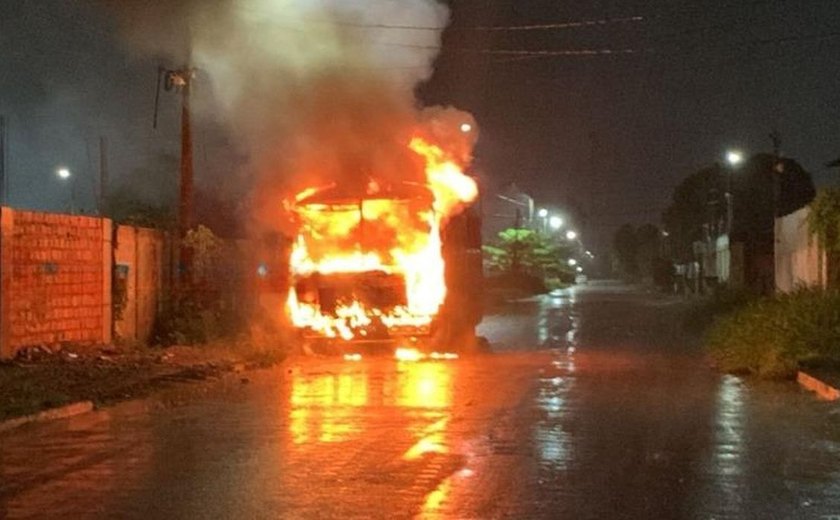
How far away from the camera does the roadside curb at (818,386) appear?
15992 millimetres

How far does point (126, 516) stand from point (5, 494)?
143 centimetres

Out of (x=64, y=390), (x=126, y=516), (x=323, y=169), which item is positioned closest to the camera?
Answer: (x=126, y=516)

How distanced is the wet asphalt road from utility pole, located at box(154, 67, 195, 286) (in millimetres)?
6304

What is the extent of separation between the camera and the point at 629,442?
39.0 ft

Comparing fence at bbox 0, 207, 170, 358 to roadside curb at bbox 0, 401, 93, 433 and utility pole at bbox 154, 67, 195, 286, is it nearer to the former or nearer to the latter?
utility pole at bbox 154, 67, 195, 286

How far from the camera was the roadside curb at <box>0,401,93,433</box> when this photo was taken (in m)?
13.2

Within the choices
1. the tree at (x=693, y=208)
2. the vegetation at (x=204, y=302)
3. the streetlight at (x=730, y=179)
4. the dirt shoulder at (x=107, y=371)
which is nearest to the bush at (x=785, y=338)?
the dirt shoulder at (x=107, y=371)

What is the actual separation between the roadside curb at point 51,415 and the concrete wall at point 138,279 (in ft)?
23.3

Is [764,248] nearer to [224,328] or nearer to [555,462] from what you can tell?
[224,328]

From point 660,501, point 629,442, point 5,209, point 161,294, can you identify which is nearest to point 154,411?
point 5,209

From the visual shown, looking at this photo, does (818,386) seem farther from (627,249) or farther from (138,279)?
(627,249)

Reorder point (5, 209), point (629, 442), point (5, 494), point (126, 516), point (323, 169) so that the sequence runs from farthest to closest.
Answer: point (323, 169), point (5, 209), point (629, 442), point (5, 494), point (126, 516)

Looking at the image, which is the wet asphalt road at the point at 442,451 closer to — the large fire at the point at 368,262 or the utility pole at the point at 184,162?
the large fire at the point at 368,262

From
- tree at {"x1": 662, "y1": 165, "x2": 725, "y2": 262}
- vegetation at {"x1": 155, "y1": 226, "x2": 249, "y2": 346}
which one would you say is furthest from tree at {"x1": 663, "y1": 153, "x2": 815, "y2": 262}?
vegetation at {"x1": 155, "y1": 226, "x2": 249, "y2": 346}
